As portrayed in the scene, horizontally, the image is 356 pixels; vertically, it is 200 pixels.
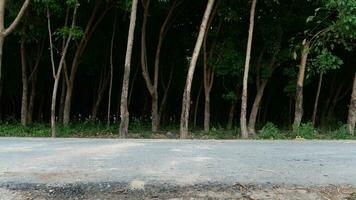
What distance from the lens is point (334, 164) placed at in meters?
7.41

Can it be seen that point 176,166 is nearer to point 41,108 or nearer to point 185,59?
point 185,59

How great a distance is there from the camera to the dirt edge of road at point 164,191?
17.8 ft

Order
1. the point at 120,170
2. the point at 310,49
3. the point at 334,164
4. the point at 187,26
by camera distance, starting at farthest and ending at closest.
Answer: the point at 187,26, the point at 310,49, the point at 334,164, the point at 120,170

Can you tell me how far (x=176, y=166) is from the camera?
6.88 m

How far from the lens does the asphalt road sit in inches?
238

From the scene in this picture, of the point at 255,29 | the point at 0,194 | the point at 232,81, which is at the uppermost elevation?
the point at 255,29

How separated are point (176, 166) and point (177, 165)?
0.32 feet

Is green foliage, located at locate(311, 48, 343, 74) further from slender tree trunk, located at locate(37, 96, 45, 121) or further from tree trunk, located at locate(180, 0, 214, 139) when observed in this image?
slender tree trunk, located at locate(37, 96, 45, 121)

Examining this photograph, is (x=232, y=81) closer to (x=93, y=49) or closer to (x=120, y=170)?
(x=93, y=49)

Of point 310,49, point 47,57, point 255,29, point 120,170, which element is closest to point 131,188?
point 120,170

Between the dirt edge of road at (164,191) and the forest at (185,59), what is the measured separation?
10.1 m

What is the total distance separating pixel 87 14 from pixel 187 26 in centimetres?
499

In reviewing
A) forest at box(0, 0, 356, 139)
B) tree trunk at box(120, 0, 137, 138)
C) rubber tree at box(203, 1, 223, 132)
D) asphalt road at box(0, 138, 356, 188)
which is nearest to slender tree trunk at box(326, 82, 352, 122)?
forest at box(0, 0, 356, 139)

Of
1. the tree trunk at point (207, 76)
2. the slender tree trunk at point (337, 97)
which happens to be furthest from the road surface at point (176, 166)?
the slender tree trunk at point (337, 97)
